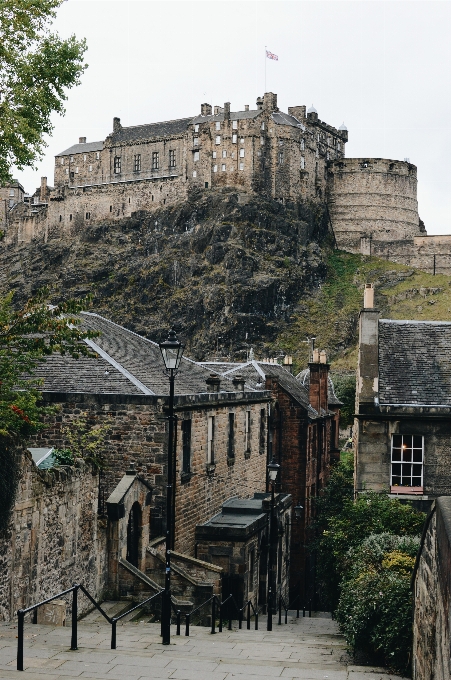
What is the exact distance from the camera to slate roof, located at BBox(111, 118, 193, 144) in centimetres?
10531

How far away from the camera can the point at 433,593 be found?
950 centimetres

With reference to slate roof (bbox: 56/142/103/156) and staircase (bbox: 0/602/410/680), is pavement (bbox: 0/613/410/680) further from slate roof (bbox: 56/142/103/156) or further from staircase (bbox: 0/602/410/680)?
slate roof (bbox: 56/142/103/156)

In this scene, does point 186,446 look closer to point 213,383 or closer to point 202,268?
point 213,383

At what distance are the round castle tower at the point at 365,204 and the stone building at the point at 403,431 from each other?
283ft

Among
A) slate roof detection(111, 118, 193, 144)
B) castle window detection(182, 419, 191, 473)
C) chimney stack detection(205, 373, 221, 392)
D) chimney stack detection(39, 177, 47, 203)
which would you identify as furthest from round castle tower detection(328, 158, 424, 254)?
castle window detection(182, 419, 191, 473)

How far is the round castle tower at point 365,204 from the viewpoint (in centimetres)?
10706

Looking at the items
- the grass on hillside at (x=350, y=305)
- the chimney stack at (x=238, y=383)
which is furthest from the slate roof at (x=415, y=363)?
the grass on hillside at (x=350, y=305)

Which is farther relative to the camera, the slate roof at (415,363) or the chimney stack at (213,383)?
the chimney stack at (213,383)

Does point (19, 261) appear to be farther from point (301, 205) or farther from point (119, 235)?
point (301, 205)

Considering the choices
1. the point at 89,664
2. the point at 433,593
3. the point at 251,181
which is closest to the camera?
the point at 433,593

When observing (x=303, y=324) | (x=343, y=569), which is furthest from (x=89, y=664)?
(x=303, y=324)

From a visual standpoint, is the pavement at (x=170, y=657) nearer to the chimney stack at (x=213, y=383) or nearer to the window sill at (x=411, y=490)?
the window sill at (x=411, y=490)

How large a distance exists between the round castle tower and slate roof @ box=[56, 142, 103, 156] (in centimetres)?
3091

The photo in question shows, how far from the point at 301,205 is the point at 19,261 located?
37.9 metres
